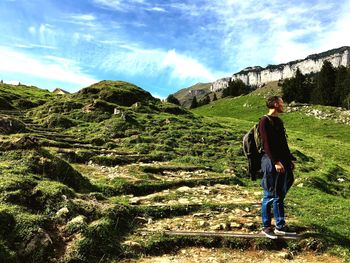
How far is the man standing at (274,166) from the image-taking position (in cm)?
979

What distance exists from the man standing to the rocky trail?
1.69 ft

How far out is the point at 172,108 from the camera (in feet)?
147

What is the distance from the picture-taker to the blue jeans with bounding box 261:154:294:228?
9.87 metres

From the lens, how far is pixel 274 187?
990cm

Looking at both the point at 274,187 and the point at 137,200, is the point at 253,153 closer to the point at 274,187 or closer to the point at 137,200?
the point at 274,187

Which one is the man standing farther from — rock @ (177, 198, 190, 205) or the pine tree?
the pine tree

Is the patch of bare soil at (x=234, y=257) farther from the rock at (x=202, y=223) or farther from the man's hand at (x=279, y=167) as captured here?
the man's hand at (x=279, y=167)

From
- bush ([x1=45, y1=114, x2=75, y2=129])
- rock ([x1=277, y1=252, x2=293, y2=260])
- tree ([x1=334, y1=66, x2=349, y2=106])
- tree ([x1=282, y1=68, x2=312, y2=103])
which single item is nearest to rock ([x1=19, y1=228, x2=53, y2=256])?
rock ([x1=277, y1=252, x2=293, y2=260])

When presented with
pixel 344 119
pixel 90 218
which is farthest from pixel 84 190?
pixel 344 119

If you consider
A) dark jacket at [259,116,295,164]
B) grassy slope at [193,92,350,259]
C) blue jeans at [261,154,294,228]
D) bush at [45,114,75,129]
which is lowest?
grassy slope at [193,92,350,259]

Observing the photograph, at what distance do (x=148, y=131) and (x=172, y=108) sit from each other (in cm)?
1457

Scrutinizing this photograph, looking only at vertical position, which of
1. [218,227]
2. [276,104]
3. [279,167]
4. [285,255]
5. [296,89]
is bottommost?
[285,255]

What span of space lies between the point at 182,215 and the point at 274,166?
349cm

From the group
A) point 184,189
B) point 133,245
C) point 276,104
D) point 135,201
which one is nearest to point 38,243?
point 133,245
